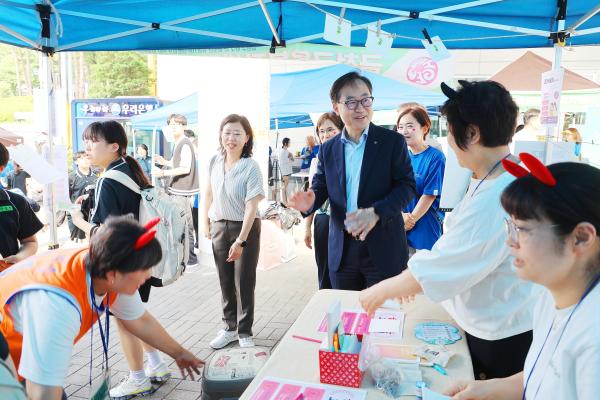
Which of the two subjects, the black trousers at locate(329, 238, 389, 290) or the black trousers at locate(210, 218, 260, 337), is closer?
the black trousers at locate(329, 238, 389, 290)

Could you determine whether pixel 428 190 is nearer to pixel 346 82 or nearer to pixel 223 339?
pixel 346 82

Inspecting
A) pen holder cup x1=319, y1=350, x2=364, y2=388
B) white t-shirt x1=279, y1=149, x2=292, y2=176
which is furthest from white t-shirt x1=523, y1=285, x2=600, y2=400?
white t-shirt x1=279, y1=149, x2=292, y2=176

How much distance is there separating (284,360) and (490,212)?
2.60 ft

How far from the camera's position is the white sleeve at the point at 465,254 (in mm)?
1322

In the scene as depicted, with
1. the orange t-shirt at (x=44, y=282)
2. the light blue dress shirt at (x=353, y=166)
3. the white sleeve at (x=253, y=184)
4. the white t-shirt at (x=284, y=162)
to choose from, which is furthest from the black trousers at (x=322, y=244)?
the white t-shirt at (x=284, y=162)

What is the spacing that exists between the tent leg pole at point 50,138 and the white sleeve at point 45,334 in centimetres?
226

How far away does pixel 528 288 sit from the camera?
4.53 feet

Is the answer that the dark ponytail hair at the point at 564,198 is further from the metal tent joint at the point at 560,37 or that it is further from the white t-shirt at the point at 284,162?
the white t-shirt at the point at 284,162

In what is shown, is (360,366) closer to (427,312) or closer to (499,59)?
(427,312)

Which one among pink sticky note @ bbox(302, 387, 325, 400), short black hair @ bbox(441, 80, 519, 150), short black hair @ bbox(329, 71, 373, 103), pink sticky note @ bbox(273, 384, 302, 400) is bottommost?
pink sticky note @ bbox(273, 384, 302, 400)

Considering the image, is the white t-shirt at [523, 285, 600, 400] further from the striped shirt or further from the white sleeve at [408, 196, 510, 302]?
the striped shirt

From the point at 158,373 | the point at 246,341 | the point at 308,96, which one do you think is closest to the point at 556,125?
the point at 246,341

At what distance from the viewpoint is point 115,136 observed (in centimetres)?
259

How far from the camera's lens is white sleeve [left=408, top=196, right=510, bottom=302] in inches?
52.1
